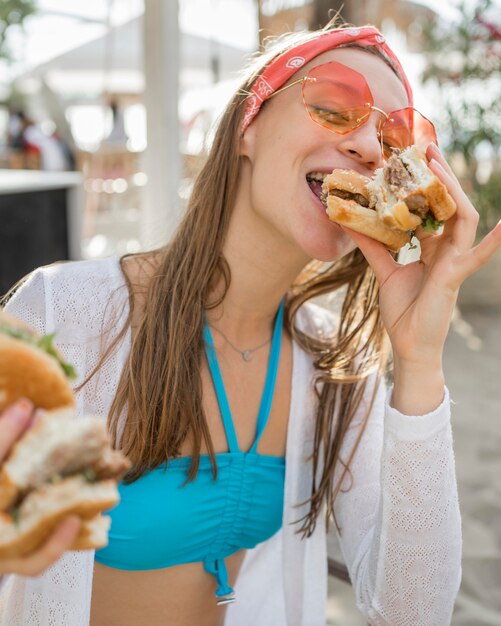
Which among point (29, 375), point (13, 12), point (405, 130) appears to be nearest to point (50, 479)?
point (29, 375)

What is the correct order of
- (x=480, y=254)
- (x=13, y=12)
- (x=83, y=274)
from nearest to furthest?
(x=480, y=254) < (x=83, y=274) < (x=13, y=12)

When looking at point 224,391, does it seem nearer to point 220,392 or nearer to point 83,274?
point 220,392

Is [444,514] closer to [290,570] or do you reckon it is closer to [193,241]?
[290,570]

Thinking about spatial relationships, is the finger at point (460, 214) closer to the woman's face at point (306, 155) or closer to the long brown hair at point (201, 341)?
the woman's face at point (306, 155)

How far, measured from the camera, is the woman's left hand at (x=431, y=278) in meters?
1.89

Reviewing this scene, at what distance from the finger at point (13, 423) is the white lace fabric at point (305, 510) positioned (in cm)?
105

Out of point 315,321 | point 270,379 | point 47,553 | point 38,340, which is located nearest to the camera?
point 47,553

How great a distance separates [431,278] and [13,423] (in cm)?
125

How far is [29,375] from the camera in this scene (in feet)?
3.33

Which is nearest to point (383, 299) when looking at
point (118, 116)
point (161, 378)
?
point (161, 378)

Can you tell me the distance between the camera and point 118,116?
13.6m

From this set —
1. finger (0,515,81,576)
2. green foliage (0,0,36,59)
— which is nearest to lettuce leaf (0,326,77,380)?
finger (0,515,81,576)

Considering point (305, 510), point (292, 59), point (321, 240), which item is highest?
point (292, 59)

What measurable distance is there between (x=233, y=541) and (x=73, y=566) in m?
0.53
